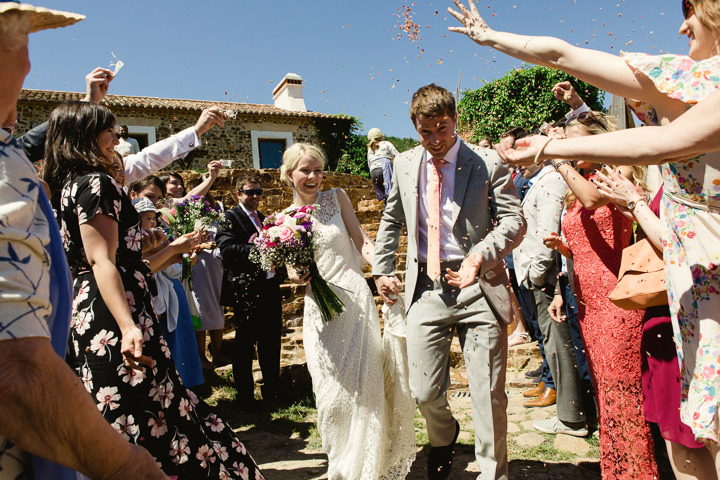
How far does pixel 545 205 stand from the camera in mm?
4352

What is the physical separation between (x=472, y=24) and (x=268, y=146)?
24.2 meters

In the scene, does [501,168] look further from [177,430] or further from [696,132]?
[177,430]

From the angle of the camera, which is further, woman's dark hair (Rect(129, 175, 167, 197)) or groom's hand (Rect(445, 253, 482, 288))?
woman's dark hair (Rect(129, 175, 167, 197))

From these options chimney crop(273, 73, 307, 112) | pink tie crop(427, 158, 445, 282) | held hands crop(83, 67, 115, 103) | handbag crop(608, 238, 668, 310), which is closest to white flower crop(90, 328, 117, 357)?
held hands crop(83, 67, 115, 103)

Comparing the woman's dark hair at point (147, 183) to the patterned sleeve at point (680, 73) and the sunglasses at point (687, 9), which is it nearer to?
the patterned sleeve at point (680, 73)

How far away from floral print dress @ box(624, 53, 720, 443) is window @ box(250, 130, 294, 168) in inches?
941

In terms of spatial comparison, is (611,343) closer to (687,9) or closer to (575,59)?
(575,59)

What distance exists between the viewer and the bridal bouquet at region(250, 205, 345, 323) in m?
3.83

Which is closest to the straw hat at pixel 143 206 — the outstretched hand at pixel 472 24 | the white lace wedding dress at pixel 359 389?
the white lace wedding dress at pixel 359 389

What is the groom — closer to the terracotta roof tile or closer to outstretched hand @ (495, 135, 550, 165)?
outstretched hand @ (495, 135, 550, 165)

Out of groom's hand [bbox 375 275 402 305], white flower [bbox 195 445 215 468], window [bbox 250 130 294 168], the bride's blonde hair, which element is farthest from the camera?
window [bbox 250 130 294 168]

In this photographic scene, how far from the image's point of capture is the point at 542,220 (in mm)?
4320

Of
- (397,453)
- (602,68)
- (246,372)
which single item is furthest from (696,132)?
(246,372)

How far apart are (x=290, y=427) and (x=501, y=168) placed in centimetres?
322
